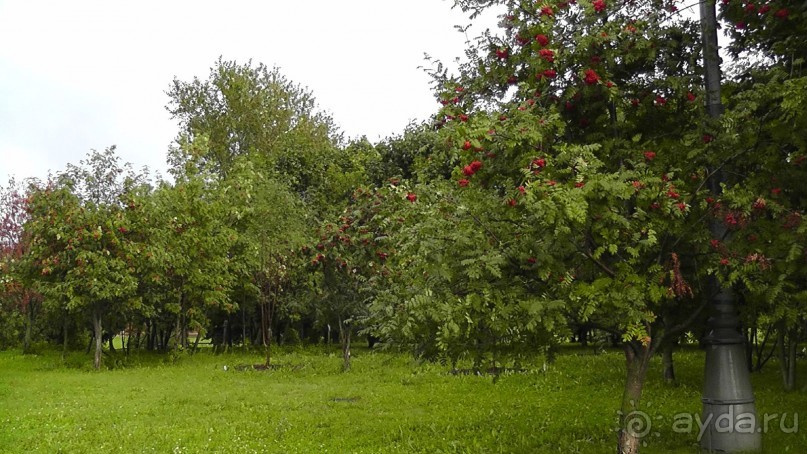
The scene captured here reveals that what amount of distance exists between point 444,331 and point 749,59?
20.0 ft

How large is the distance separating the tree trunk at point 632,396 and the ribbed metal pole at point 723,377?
88 cm

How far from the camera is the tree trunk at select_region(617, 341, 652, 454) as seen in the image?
794 centimetres

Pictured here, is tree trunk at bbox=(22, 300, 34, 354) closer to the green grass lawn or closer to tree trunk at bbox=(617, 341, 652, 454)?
the green grass lawn

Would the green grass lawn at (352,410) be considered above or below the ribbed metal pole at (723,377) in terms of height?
below

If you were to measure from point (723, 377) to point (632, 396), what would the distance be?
3.99 feet

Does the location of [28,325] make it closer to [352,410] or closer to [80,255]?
[80,255]

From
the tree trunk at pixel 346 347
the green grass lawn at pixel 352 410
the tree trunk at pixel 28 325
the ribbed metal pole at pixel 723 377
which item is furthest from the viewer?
the tree trunk at pixel 28 325

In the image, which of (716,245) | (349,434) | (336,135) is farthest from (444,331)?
(336,135)

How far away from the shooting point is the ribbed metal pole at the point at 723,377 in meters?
7.92

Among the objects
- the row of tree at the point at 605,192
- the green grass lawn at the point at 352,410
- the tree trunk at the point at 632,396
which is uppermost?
the row of tree at the point at 605,192

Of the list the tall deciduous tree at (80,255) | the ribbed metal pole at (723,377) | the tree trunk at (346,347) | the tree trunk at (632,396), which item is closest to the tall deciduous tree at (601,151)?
the tree trunk at (632,396)

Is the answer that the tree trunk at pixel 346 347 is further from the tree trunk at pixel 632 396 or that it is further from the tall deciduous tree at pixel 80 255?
the tree trunk at pixel 632 396

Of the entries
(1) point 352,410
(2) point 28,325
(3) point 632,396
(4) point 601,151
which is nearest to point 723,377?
(3) point 632,396

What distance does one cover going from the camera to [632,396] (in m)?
8.02
